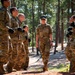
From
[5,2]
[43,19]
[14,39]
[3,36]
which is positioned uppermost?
[5,2]

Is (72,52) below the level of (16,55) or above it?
above

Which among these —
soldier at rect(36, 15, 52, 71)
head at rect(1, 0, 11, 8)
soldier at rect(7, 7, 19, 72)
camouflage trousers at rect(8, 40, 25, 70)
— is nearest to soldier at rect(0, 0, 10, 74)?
head at rect(1, 0, 11, 8)

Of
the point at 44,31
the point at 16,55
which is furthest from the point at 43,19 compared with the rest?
the point at 16,55

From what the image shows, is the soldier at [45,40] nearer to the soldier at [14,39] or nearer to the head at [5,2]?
the soldier at [14,39]

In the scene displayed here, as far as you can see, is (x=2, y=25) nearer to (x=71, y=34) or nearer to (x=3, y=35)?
(x=3, y=35)

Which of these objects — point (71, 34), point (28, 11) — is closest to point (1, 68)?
point (71, 34)

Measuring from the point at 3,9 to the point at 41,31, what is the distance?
2.36 meters

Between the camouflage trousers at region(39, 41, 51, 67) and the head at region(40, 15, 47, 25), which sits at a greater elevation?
the head at region(40, 15, 47, 25)

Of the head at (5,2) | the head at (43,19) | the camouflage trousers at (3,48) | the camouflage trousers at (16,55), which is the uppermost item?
the head at (5,2)

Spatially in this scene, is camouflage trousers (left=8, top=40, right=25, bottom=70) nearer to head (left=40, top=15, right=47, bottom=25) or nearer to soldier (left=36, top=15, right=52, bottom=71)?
soldier (left=36, top=15, right=52, bottom=71)

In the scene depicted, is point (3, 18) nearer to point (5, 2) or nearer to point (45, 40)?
point (5, 2)

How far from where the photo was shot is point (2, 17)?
25.3ft

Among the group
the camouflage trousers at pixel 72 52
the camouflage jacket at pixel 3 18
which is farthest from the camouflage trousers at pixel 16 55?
the camouflage trousers at pixel 72 52

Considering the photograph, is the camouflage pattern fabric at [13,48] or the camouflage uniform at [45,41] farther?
the camouflage uniform at [45,41]
